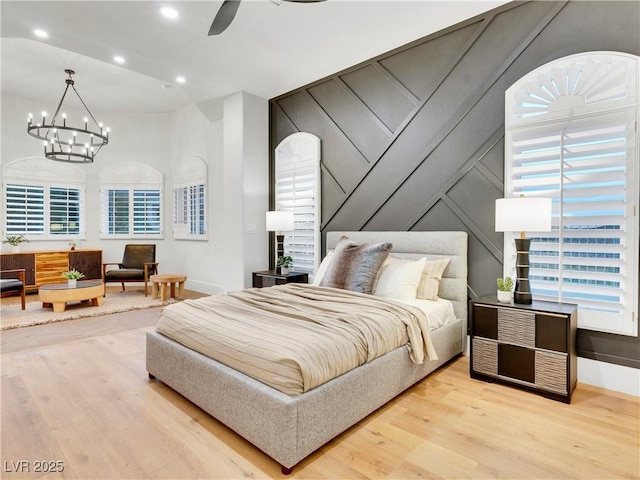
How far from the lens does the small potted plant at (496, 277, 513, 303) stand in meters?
2.80

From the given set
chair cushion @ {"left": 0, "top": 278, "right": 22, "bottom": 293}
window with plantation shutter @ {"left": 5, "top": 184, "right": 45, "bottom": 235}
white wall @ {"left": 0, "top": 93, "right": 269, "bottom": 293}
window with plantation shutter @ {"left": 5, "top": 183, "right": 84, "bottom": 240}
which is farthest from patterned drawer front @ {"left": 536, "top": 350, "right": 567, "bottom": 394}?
window with plantation shutter @ {"left": 5, "top": 184, "right": 45, "bottom": 235}

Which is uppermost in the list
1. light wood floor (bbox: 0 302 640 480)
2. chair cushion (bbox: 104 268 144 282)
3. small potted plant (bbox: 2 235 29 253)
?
small potted plant (bbox: 2 235 29 253)

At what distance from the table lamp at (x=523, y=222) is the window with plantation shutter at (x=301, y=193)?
8.08 ft

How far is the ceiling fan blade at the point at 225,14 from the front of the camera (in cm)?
239

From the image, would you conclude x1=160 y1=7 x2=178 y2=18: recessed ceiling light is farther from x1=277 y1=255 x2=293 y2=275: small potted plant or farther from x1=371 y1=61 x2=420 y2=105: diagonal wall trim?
x1=277 y1=255 x2=293 y2=275: small potted plant

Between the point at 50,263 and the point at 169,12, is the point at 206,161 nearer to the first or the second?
the point at 50,263

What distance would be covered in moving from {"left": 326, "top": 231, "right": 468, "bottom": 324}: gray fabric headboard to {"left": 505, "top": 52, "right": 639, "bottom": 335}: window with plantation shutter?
59 centimetres

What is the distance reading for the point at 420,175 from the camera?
371 centimetres

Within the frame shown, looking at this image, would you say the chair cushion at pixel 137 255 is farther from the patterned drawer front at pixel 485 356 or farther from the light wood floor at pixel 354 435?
the patterned drawer front at pixel 485 356

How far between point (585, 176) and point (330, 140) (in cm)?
279

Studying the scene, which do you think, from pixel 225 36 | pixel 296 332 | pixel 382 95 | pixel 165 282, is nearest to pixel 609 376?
pixel 296 332

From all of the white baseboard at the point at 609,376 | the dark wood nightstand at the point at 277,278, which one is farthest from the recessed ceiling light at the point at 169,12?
the white baseboard at the point at 609,376

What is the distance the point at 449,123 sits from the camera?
348cm

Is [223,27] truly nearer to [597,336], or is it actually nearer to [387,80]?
[387,80]
